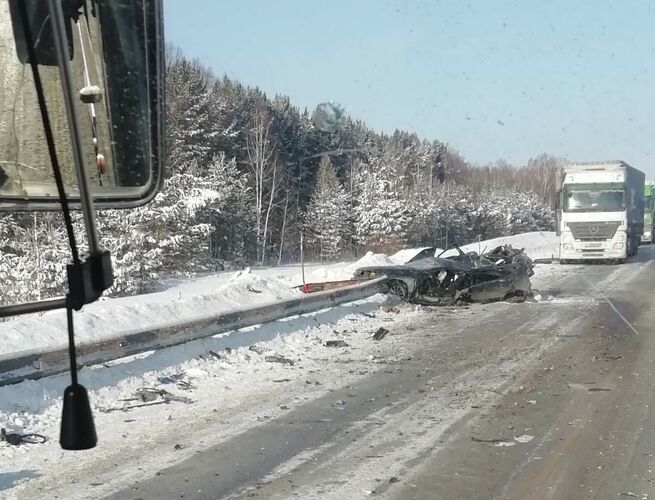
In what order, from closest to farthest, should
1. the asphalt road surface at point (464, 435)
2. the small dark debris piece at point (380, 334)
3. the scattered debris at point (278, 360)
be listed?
1. the asphalt road surface at point (464, 435)
2. the scattered debris at point (278, 360)
3. the small dark debris piece at point (380, 334)

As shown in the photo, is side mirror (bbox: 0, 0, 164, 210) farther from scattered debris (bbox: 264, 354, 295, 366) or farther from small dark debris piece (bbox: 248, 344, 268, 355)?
small dark debris piece (bbox: 248, 344, 268, 355)

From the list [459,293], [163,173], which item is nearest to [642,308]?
[459,293]

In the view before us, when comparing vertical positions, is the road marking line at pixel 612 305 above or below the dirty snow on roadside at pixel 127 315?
below

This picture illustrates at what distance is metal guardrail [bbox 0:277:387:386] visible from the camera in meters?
6.98

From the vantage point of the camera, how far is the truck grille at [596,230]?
27.3 m

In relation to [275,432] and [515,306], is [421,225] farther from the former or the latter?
[275,432]

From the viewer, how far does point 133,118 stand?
2.01 meters

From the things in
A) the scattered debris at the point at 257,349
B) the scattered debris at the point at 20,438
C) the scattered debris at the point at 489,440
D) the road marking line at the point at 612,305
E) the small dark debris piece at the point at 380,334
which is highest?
the scattered debris at the point at 20,438

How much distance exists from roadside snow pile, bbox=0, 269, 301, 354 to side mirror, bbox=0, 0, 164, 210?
19.2 feet

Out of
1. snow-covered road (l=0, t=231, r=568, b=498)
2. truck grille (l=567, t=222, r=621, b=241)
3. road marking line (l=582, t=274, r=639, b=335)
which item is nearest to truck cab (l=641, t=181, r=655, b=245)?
truck grille (l=567, t=222, r=621, b=241)

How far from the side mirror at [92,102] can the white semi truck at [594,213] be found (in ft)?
89.8

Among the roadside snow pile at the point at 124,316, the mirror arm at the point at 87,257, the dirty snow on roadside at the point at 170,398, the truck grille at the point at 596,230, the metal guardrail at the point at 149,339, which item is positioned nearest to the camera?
the mirror arm at the point at 87,257

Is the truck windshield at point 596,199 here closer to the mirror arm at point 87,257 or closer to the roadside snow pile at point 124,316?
the roadside snow pile at point 124,316

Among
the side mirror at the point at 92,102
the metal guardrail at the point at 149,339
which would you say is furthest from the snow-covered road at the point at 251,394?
the side mirror at the point at 92,102
